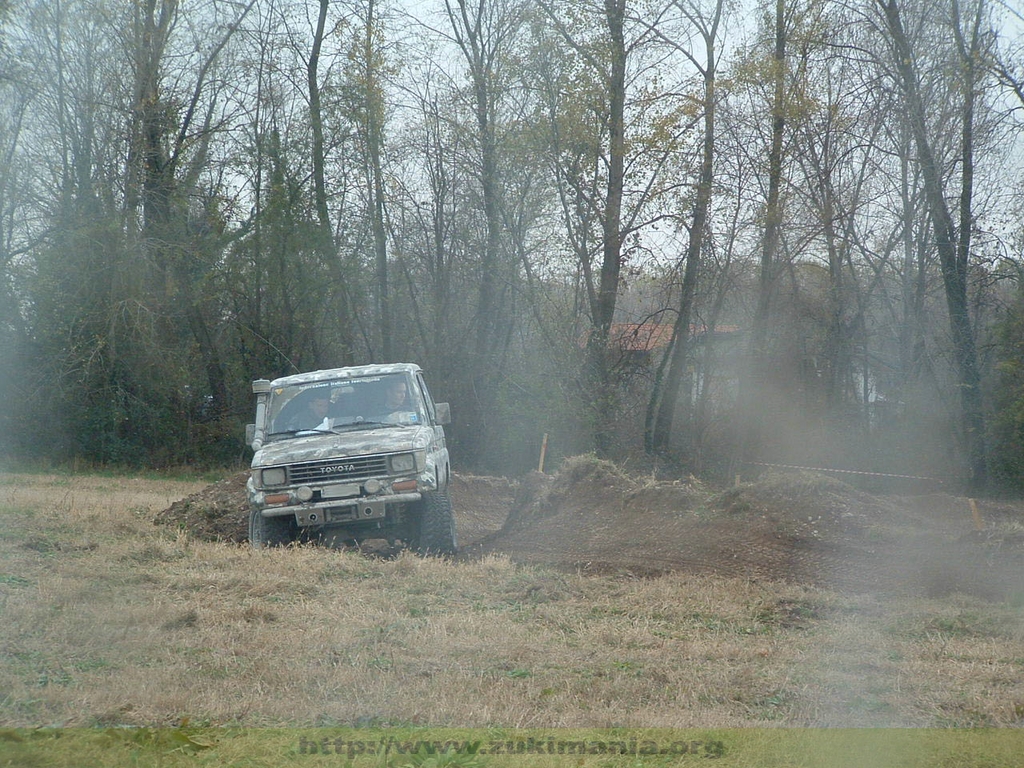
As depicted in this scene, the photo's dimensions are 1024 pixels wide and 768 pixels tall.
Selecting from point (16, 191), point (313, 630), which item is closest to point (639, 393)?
point (16, 191)

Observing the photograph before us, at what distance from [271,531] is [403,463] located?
5.48 ft

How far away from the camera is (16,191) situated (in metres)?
24.3

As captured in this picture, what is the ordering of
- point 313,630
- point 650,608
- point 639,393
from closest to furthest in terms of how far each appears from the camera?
point 313,630
point 650,608
point 639,393

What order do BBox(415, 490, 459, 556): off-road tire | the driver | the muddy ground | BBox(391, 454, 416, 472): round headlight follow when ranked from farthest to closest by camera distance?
the driver → BBox(415, 490, 459, 556): off-road tire → BBox(391, 454, 416, 472): round headlight → the muddy ground

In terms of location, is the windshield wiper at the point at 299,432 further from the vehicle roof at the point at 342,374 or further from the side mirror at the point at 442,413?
the side mirror at the point at 442,413

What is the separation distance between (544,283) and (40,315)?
14.4 metres

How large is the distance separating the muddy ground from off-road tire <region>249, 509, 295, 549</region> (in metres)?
2.21

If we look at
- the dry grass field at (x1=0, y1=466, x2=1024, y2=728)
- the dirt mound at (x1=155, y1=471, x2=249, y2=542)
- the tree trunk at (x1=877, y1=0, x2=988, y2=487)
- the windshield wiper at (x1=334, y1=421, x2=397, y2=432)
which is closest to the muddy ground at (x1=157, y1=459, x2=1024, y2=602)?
the dirt mound at (x1=155, y1=471, x2=249, y2=542)

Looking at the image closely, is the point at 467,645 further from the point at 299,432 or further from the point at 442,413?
the point at 442,413

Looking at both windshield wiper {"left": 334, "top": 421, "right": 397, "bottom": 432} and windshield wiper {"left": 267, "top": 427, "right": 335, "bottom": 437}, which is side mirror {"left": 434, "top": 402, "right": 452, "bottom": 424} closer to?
windshield wiper {"left": 334, "top": 421, "right": 397, "bottom": 432}

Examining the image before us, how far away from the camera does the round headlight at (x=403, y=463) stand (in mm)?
10180

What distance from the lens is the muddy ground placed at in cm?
946

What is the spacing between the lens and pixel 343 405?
→ 1129 centimetres

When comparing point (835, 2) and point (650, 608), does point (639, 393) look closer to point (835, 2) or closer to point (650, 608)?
point (835, 2)
